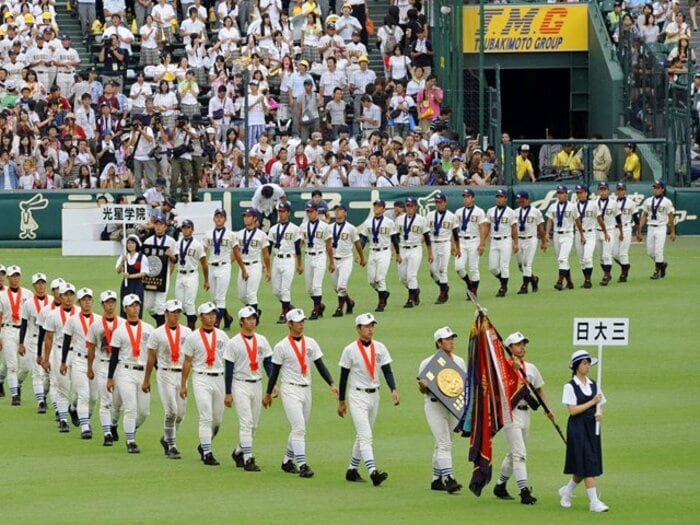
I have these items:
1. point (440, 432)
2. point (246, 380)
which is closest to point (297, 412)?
point (246, 380)

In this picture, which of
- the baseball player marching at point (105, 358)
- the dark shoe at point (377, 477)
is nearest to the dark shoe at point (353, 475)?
the dark shoe at point (377, 477)

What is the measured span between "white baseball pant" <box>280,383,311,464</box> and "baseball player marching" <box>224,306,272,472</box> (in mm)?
439

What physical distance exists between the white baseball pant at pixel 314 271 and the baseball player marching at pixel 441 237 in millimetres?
2199

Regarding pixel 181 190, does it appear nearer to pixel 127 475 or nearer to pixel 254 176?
pixel 254 176

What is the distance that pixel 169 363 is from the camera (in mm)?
21859

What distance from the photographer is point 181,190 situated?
1510 inches

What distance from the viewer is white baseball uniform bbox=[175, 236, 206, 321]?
29.4 m

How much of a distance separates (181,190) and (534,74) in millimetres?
14430

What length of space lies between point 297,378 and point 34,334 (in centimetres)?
612

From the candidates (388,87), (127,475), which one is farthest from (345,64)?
(127,475)

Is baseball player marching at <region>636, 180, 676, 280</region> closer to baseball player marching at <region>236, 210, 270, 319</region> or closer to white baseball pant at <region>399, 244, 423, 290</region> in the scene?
white baseball pant at <region>399, 244, 423, 290</region>

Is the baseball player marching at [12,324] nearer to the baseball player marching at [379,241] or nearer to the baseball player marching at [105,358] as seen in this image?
the baseball player marching at [105,358]

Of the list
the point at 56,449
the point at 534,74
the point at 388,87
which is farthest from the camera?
the point at 534,74

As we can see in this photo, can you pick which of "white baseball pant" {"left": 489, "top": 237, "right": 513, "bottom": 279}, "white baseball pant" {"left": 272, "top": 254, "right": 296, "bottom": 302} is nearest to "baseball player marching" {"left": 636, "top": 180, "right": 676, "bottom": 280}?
"white baseball pant" {"left": 489, "top": 237, "right": 513, "bottom": 279}
